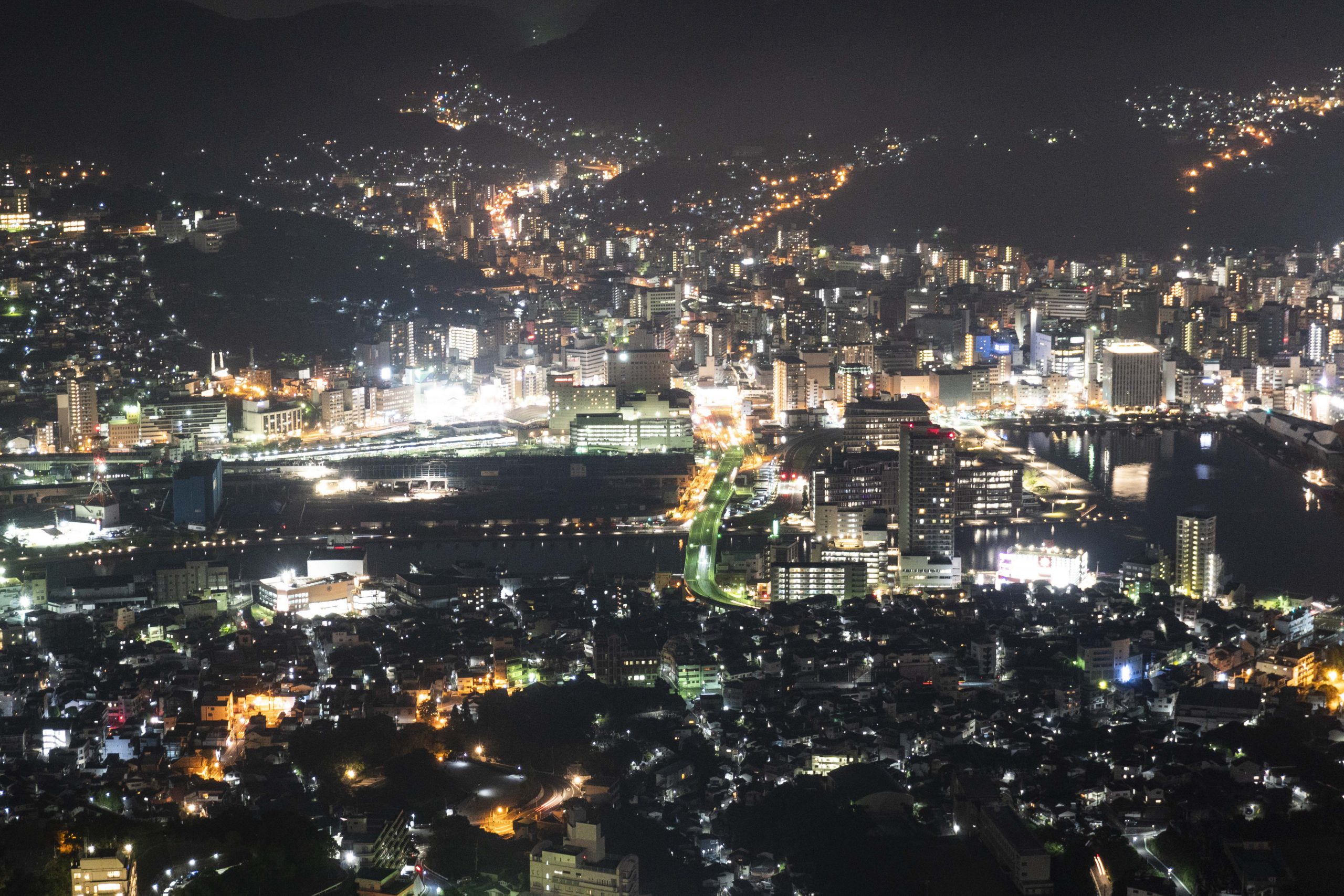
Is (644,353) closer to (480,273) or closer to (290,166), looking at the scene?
(480,273)

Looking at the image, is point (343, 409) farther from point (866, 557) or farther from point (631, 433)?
point (866, 557)

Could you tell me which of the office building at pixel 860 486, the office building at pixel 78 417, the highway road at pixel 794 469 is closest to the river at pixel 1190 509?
the office building at pixel 860 486

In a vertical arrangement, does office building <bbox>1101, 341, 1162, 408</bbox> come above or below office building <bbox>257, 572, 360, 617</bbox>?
above

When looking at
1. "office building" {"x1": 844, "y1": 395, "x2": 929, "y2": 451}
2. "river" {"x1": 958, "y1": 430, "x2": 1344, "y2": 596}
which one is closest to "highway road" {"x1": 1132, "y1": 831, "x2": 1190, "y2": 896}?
"river" {"x1": 958, "y1": 430, "x2": 1344, "y2": 596}

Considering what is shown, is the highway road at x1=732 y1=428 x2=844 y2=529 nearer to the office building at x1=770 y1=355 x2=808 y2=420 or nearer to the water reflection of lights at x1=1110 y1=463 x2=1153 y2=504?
the office building at x1=770 y1=355 x2=808 y2=420

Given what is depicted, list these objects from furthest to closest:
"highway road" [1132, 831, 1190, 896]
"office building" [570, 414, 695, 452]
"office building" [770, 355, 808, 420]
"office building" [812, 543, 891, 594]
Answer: "office building" [770, 355, 808, 420]
"office building" [570, 414, 695, 452]
"office building" [812, 543, 891, 594]
"highway road" [1132, 831, 1190, 896]

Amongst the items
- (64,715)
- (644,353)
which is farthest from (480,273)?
(64,715)
